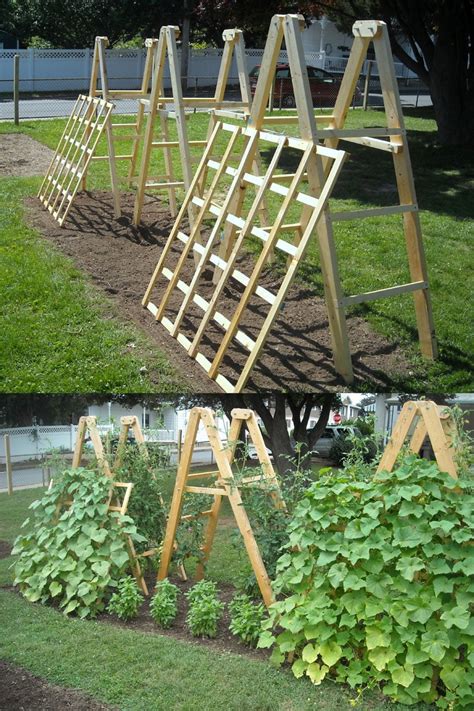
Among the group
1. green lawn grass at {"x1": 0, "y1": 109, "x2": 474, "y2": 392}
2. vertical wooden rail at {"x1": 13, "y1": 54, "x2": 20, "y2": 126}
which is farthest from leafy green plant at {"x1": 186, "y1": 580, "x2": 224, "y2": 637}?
vertical wooden rail at {"x1": 13, "y1": 54, "x2": 20, "y2": 126}

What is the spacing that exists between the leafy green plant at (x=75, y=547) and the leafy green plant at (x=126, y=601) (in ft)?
0.26

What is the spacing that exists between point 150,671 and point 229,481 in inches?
39.4

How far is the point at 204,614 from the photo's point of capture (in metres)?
4.24

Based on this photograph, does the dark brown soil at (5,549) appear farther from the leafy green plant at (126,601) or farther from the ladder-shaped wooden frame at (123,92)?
the ladder-shaped wooden frame at (123,92)

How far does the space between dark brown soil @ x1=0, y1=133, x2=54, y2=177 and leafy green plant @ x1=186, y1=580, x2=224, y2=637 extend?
20.8ft

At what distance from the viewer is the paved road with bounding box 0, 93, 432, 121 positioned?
9594 mm

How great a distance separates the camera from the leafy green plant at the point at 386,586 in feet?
11.5

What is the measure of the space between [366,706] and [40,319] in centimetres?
324

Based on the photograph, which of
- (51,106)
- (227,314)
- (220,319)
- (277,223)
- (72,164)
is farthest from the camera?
(51,106)

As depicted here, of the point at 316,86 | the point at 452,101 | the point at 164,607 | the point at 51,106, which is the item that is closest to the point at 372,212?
the point at 164,607

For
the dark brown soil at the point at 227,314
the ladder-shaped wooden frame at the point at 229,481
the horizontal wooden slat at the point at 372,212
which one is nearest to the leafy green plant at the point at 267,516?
the ladder-shaped wooden frame at the point at 229,481

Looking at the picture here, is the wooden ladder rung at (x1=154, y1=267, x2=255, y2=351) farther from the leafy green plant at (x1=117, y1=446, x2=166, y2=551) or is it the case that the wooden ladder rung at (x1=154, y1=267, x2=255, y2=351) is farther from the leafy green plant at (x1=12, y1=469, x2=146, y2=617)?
the leafy green plant at (x1=12, y1=469, x2=146, y2=617)

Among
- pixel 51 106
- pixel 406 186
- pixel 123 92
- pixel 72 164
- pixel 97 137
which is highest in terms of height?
pixel 123 92

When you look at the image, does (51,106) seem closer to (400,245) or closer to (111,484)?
(400,245)
